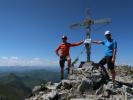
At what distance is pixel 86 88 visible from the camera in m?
18.9

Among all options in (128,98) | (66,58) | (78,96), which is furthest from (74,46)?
(128,98)

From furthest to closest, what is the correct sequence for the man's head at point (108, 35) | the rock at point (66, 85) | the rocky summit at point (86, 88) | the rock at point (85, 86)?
the rock at point (66, 85), the rock at point (85, 86), the man's head at point (108, 35), the rocky summit at point (86, 88)

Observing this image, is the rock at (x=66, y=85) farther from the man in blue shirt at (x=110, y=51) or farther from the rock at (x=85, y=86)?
the man in blue shirt at (x=110, y=51)

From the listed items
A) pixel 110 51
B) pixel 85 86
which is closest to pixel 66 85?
pixel 85 86

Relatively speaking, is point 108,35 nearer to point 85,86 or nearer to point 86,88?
point 85,86

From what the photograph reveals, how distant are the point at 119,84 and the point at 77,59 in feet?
17.0

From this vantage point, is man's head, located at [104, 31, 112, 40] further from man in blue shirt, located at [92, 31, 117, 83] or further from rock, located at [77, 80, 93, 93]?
rock, located at [77, 80, 93, 93]

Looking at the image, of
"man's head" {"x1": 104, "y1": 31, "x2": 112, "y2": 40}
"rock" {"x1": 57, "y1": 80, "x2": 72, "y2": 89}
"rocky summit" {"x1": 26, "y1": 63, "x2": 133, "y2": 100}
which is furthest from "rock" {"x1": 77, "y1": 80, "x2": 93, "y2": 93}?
"man's head" {"x1": 104, "y1": 31, "x2": 112, "y2": 40}

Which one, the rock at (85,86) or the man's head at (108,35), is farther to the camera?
the rock at (85,86)

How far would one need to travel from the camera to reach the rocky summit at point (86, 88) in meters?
17.4

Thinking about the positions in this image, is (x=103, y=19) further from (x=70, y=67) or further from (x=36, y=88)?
(x=36, y=88)

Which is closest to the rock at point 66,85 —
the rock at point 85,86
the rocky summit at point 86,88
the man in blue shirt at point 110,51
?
the rocky summit at point 86,88

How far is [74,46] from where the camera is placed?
2205cm

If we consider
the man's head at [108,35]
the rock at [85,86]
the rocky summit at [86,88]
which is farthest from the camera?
the rock at [85,86]
